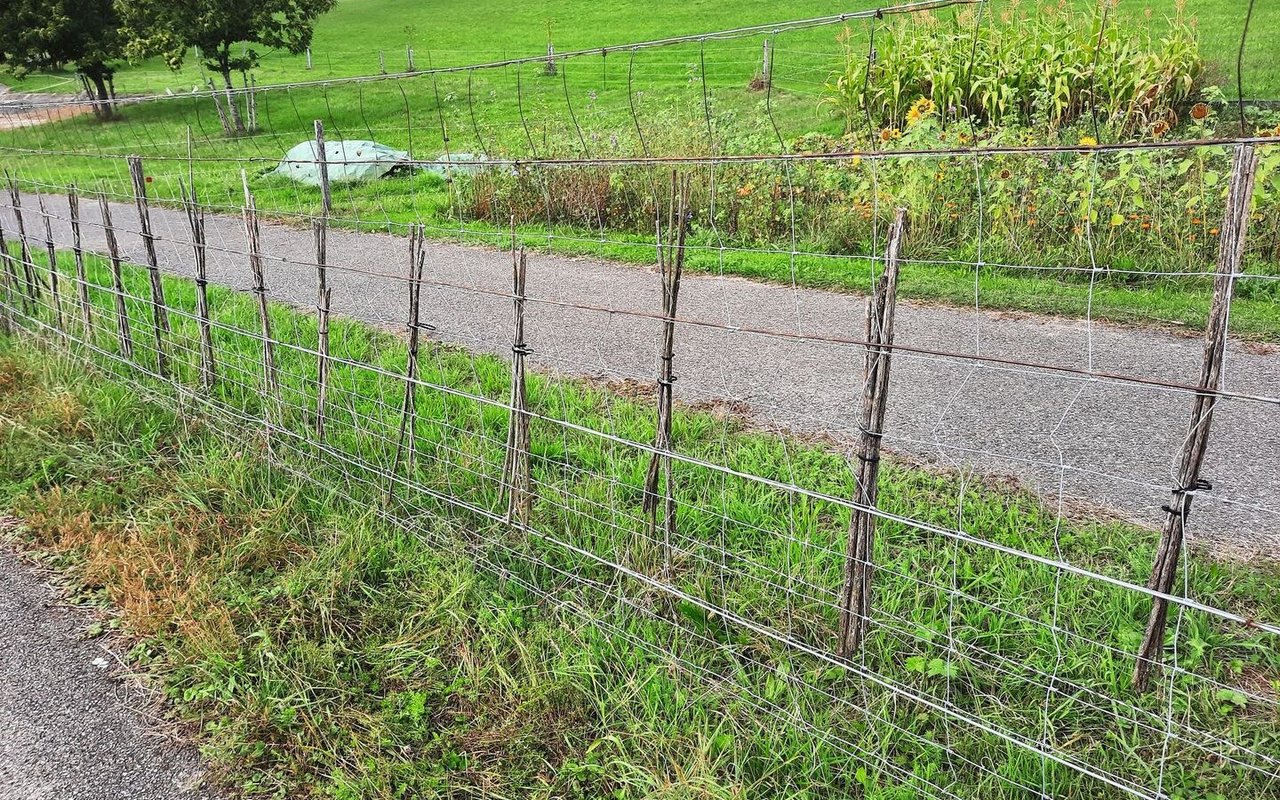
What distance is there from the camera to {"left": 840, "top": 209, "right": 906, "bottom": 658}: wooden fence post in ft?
7.65

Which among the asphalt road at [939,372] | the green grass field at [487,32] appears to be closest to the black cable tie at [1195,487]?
the asphalt road at [939,372]

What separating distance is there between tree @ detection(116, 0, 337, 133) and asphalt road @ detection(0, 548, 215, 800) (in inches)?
619

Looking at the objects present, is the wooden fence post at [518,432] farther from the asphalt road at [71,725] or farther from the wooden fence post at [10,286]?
the wooden fence post at [10,286]

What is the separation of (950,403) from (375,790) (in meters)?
3.43

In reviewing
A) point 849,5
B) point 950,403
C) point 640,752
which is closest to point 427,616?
point 640,752

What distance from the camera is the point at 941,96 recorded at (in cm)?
860

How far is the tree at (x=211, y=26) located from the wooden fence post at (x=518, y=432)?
1601cm

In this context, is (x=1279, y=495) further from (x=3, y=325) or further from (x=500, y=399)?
(x=3, y=325)

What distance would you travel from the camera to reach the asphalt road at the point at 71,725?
2.53 meters

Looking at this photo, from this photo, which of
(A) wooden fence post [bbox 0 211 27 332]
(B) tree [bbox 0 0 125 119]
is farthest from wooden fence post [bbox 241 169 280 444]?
(B) tree [bbox 0 0 125 119]

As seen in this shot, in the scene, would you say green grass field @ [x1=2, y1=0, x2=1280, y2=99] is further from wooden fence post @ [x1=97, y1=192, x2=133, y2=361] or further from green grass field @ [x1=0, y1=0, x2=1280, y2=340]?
wooden fence post @ [x1=97, y1=192, x2=133, y2=361]

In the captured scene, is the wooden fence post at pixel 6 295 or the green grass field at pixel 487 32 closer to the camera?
the wooden fence post at pixel 6 295

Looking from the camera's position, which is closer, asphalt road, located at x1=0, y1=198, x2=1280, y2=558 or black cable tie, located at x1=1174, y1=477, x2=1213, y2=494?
black cable tie, located at x1=1174, y1=477, x2=1213, y2=494

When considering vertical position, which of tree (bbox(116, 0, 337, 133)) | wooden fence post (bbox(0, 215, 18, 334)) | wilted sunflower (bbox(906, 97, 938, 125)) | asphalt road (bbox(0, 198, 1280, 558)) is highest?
tree (bbox(116, 0, 337, 133))
